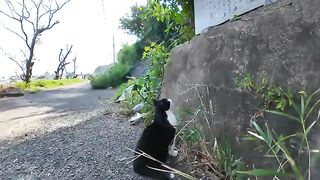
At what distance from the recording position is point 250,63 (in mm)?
2619

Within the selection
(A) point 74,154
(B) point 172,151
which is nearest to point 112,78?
(A) point 74,154

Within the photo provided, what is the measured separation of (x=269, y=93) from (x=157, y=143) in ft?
4.07

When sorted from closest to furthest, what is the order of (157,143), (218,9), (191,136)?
(157,143), (191,136), (218,9)

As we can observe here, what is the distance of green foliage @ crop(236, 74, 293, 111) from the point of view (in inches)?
85.6

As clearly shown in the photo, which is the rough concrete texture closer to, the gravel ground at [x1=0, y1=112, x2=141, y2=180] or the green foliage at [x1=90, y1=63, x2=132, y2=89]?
the gravel ground at [x1=0, y1=112, x2=141, y2=180]

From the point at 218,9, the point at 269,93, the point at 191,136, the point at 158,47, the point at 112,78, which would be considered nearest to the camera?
the point at 269,93

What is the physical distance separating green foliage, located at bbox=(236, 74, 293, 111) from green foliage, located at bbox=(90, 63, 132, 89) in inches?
471

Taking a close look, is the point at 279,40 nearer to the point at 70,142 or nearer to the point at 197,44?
the point at 197,44

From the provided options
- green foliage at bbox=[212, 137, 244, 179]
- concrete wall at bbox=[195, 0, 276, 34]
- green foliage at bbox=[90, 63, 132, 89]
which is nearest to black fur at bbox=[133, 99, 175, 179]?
green foliage at bbox=[212, 137, 244, 179]

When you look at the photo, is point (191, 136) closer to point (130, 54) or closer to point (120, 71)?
point (120, 71)

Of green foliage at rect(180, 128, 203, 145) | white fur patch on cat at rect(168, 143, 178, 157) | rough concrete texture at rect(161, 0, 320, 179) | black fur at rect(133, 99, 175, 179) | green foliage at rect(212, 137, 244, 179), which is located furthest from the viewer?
white fur patch on cat at rect(168, 143, 178, 157)

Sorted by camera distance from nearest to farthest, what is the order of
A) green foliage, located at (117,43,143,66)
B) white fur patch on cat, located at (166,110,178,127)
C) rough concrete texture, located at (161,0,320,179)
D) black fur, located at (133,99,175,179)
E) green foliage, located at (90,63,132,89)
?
1. rough concrete texture, located at (161,0,320,179)
2. black fur, located at (133,99,175,179)
3. white fur patch on cat, located at (166,110,178,127)
4. green foliage, located at (90,63,132,89)
5. green foliage, located at (117,43,143,66)

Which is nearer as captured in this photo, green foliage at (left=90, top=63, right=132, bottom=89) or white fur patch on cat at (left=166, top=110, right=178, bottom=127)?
white fur patch on cat at (left=166, top=110, right=178, bottom=127)

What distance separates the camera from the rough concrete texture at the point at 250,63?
2162 millimetres
